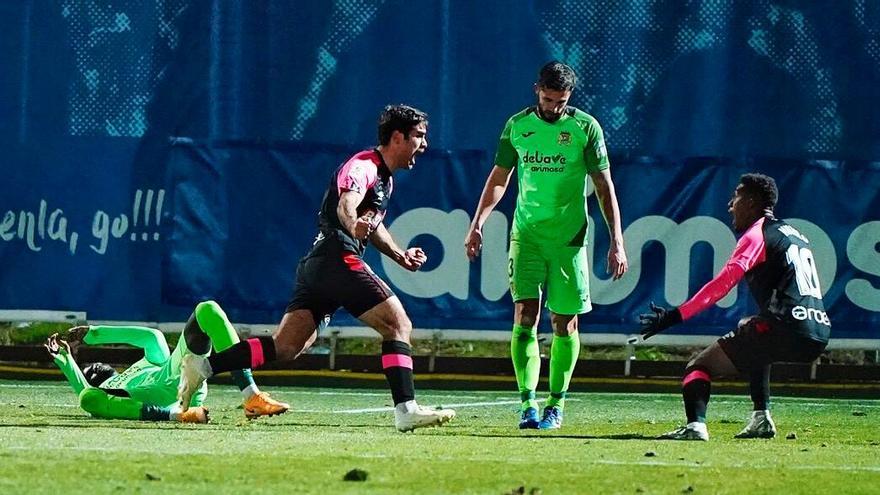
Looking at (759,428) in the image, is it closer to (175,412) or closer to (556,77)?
(556,77)

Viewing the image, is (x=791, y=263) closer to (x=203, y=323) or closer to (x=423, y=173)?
(x=203, y=323)

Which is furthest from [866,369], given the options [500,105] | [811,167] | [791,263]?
[791,263]

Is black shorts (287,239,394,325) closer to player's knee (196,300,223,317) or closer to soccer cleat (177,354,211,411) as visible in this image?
player's knee (196,300,223,317)

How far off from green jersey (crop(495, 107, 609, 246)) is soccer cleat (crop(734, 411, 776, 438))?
1525 mm

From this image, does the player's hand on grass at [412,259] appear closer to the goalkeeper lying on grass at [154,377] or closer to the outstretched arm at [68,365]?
the goalkeeper lying on grass at [154,377]

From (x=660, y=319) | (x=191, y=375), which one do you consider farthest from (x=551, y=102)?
(x=191, y=375)

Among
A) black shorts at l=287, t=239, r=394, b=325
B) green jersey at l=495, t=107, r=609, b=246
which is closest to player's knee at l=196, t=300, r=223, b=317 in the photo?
black shorts at l=287, t=239, r=394, b=325

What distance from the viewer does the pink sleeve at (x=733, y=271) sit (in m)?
9.13

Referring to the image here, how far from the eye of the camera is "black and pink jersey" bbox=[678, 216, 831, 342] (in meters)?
9.47

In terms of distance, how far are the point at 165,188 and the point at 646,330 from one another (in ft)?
18.9

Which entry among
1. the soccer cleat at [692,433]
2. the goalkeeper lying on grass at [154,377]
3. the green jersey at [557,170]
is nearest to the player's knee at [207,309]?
the goalkeeper lying on grass at [154,377]

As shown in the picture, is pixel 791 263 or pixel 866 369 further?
pixel 866 369

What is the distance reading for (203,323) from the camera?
32.0 ft

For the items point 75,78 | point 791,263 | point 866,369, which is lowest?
point 866,369
